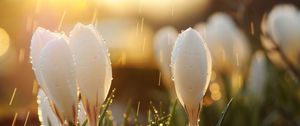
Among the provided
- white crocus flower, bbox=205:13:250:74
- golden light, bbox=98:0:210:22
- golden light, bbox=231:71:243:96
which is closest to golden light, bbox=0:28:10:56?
golden light, bbox=98:0:210:22

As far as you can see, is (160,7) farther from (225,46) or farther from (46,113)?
(46,113)

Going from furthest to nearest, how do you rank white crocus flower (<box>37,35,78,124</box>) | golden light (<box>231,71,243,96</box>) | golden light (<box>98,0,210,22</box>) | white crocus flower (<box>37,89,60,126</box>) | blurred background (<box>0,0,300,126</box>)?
golden light (<box>98,0,210,22</box>) → golden light (<box>231,71,243,96</box>) → blurred background (<box>0,0,300,126</box>) → white crocus flower (<box>37,89,60,126</box>) → white crocus flower (<box>37,35,78,124</box>)

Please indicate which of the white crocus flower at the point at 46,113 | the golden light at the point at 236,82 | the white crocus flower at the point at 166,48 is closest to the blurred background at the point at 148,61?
the golden light at the point at 236,82

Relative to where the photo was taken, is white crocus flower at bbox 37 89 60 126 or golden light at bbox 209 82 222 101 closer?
white crocus flower at bbox 37 89 60 126

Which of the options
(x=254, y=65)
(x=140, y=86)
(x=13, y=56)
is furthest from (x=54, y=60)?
(x=13, y=56)

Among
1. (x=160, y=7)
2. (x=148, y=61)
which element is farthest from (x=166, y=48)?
(x=160, y=7)

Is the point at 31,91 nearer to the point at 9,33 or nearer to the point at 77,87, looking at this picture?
the point at 9,33

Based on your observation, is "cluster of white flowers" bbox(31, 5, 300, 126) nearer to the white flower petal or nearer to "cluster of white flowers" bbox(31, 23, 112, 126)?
"cluster of white flowers" bbox(31, 23, 112, 126)
